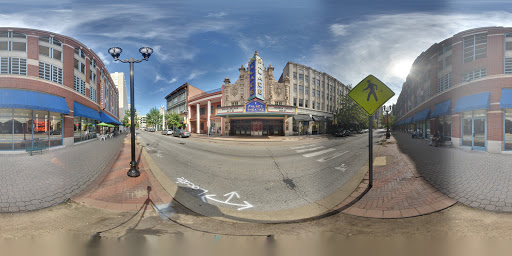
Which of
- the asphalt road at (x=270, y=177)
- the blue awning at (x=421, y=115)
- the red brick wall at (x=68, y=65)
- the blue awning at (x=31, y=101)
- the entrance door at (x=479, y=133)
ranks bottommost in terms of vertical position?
the asphalt road at (x=270, y=177)

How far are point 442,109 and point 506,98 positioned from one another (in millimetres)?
786

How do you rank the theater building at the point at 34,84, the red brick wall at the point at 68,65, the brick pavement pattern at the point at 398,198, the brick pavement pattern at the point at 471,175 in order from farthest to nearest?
the red brick wall at the point at 68,65 < the theater building at the point at 34,84 < the brick pavement pattern at the point at 471,175 < the brick pavement pattern at the point at 398,198

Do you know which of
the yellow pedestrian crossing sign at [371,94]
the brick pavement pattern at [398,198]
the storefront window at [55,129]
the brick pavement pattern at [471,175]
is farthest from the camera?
the storefront window at [55,129]

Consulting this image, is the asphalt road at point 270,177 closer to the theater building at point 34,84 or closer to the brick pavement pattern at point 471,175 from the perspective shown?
Answer: the brick pavement pattern at point 471,175

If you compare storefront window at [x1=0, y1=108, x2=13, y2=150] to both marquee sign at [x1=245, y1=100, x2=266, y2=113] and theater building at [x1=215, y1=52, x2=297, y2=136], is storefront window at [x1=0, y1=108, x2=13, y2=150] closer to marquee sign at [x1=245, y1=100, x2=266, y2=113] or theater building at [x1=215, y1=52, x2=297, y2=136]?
theater building at [x1=215, y1=52, x2=297, y2=136]

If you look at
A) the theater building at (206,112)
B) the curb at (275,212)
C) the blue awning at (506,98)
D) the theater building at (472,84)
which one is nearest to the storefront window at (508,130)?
the theater building at (472,84)

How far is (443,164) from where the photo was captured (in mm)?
3865

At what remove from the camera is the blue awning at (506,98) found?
293 centimetres

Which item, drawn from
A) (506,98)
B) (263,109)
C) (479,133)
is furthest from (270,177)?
(263,109)

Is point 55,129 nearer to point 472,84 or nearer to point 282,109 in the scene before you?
point 282,109

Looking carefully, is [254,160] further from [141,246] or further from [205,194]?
[141,246]

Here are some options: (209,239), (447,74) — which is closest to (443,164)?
(447,74)

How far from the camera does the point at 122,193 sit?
318cm

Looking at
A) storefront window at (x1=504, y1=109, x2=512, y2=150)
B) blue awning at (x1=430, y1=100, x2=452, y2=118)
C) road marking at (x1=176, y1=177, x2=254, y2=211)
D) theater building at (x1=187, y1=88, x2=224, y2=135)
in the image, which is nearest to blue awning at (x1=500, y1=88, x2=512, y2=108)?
storefront window at (x1=504, y1=109, x2=512, y2=150)
